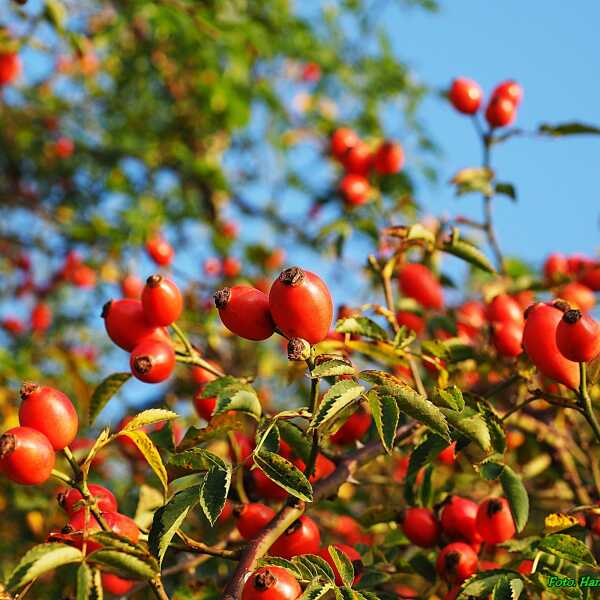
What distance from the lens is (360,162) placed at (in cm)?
358

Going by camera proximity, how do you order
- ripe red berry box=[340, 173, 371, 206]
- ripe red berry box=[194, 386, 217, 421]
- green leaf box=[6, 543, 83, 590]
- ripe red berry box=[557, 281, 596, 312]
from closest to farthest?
green leaf box=[6, 543, 83, 590], ripe red berry box=[194, 386, 217, 421], ripe red berry box=[557, 281, 596, 312], ripe red berry box=[340, 173, 371, 206]

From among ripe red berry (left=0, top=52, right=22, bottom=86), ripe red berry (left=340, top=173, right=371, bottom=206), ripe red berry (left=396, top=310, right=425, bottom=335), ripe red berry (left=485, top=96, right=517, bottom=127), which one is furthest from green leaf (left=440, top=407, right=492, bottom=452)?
ripe red berry (left=0, top=52, right=22, bottom=86)

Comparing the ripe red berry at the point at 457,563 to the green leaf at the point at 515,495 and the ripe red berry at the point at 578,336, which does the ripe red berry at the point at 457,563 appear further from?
the ripe red berry at the point at 578,336

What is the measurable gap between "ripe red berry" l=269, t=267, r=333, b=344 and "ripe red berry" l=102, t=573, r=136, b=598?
0.68m

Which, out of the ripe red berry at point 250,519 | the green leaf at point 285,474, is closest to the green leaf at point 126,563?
the green leaf at point 285,474

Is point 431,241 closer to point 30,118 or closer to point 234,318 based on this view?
point 234,318

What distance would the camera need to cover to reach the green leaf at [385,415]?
3.79ft

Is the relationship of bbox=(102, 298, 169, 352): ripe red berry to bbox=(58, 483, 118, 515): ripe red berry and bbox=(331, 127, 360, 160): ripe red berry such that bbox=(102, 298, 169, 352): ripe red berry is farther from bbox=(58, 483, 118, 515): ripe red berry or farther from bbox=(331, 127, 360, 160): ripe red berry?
bbox=(331, 127, 360, 160): ripe red berry

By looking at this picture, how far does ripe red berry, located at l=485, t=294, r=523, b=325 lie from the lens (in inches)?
78.9

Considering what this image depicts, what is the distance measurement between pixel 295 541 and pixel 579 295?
1.53 m

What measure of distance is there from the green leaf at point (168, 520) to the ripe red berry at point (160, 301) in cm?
50

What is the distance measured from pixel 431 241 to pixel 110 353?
15.3 feet

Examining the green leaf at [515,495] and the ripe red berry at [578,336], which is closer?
the ripe red berry at [578,336]

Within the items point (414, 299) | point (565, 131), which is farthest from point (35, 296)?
point (565, 131)
